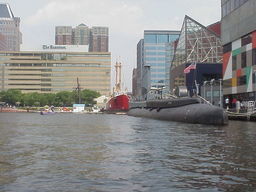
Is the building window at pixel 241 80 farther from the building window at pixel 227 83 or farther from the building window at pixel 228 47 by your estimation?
the building window at pixel 228 47

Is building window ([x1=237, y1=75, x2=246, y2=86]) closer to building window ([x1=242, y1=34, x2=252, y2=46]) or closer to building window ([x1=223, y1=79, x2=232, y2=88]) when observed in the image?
building window ([x1=223, y1=79, x2=232, y2=88])

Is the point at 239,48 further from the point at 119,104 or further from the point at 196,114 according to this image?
the point at 119,104

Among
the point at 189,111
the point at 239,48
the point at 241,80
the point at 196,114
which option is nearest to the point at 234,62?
the point at 239,48

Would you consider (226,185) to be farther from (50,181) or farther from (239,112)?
(239,112)

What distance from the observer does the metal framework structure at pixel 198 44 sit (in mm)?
129875

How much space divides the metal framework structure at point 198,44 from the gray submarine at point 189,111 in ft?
214

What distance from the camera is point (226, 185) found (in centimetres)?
1204

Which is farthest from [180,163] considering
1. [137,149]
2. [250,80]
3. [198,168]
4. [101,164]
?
[250,80]

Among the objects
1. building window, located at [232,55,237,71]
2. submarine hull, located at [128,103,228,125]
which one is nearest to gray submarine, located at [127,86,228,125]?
submarine hull, located at [128,103,228,125]

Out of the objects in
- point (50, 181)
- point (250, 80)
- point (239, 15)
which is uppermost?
point (239, 15)

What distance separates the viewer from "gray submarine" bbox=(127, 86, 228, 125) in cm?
4341

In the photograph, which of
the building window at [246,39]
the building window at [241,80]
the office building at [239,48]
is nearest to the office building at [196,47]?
the office building at [239,48]

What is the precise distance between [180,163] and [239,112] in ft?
150

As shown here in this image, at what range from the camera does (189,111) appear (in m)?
48.7
